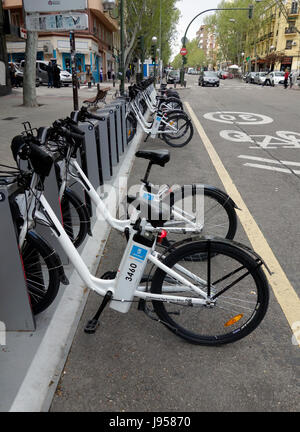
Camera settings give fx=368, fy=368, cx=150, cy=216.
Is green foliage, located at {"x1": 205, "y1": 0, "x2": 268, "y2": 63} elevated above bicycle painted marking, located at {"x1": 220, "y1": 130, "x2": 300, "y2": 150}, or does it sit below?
above

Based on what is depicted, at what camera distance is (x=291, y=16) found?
63.2 m

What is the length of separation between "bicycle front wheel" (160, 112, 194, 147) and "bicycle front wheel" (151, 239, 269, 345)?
646 centimetres

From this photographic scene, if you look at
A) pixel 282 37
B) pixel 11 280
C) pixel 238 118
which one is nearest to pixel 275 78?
pixel 282 37

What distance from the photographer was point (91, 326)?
252cm

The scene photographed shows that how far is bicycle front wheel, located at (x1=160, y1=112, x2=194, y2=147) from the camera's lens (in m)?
8.62

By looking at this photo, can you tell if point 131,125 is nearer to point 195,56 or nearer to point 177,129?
point 177,129

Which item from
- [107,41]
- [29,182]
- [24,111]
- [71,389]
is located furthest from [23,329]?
[107,41]

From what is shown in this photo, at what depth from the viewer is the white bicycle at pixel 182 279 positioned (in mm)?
2268

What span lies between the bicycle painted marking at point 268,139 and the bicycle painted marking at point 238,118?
6.48 feet

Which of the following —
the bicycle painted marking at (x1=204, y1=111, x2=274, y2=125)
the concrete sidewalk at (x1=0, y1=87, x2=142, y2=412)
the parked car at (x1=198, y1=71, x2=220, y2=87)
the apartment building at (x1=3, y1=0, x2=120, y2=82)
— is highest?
the apartment building at (x1=3, y1=0, x2=120, y2=82)

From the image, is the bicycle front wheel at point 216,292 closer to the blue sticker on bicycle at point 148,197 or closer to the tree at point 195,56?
the blue sticker on bicycle at point 148,197

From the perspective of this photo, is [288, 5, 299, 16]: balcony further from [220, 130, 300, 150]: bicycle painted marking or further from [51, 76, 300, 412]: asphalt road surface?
[51, 76, 300, 412]: asphalt road surface

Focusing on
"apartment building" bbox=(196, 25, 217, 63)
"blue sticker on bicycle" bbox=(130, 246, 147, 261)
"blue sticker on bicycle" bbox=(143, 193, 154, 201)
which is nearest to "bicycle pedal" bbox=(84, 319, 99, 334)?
"blue sticker on bicycle" bbox=(130, 246, 147, 261)

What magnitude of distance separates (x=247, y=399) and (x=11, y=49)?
1743 inches
